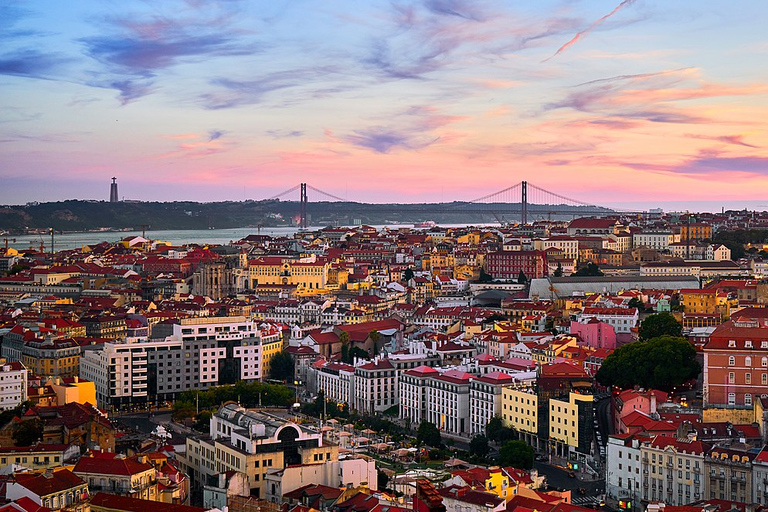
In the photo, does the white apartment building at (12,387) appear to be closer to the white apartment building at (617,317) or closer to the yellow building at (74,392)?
the yellow building at (74,392)

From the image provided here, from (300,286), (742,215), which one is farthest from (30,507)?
(742,215)

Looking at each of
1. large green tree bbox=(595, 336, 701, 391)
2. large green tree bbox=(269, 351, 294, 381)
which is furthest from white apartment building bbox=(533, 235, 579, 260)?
large green tree bbox=(595, 336, 701, 391)

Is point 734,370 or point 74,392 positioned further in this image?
point 74,392

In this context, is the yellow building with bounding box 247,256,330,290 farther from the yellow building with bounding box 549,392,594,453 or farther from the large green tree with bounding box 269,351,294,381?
the yellow building with bounding box 549,392,594,453

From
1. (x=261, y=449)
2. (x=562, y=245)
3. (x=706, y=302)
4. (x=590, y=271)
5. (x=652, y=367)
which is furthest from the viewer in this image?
(x=562, y=245)

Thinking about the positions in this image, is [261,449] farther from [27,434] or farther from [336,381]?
[336,381]

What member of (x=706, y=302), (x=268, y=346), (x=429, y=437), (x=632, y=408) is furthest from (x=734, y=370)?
(x=268, y=346)

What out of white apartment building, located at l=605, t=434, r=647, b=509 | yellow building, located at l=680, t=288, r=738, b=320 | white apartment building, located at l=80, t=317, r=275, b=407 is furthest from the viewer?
yellow building, located at l=680, t=288, r=738, b=320
